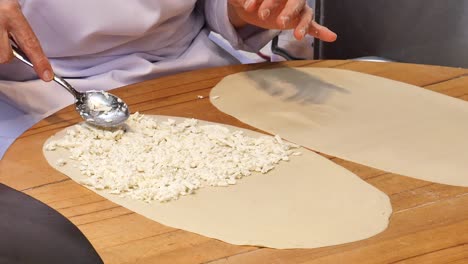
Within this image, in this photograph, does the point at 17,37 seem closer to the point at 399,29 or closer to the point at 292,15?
the point at 292,15

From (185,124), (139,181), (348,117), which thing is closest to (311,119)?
(348,117)

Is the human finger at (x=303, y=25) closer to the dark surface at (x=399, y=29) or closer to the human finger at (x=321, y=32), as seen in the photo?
the human finger at (x=321, y=32)

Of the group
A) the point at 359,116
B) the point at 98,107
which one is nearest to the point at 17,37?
the point at 98,107

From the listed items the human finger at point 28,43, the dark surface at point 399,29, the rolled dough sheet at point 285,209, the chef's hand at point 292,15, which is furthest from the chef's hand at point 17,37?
the dark surface at point 399,29

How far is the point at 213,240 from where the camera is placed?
74cm

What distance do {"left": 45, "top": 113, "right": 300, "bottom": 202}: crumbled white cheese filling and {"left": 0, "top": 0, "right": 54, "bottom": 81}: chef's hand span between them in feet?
0.32

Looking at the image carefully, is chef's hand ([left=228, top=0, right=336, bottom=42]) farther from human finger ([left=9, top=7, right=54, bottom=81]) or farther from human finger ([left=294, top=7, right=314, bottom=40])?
human finger ([left=9, top=7, right=54, bottom=81])

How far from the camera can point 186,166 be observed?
883 mm

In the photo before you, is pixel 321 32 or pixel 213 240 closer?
pixel 213 240

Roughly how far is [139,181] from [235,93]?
0.30 m

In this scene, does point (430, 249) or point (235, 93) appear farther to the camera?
point (235, 93)

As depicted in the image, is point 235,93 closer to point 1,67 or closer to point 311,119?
point 311,119

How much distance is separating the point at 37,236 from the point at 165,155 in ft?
0.73

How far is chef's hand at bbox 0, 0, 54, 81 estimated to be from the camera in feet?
3.16
